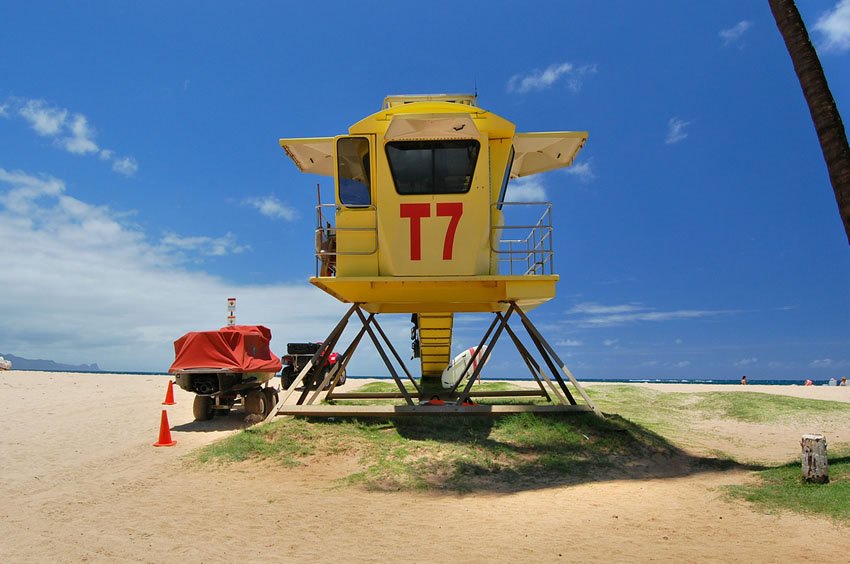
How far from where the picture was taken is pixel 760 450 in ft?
43.2

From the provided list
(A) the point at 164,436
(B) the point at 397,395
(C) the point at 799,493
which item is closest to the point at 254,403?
(A) the point at 164,436

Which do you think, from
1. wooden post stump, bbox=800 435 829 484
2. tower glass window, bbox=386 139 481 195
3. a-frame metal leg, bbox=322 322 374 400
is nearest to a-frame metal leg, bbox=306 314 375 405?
a-frame metal leg, bbox=322 322 374 400

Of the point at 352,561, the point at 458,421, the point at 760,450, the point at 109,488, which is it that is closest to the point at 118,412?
the point at 109,488

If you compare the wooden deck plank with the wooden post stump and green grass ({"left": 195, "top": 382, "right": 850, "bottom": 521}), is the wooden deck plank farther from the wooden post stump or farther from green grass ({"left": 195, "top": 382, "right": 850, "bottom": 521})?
the wooden post stump

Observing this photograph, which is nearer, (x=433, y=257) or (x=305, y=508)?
(x=305, y=508)

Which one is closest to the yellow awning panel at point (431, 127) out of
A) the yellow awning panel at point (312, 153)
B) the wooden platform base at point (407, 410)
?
the yellow awning panel at point (312, 153)

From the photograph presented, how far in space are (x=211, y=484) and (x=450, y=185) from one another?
7630mm

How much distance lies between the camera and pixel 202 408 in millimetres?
15570

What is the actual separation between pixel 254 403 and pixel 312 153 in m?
7.18

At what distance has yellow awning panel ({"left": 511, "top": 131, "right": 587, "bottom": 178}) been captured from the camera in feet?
45.8

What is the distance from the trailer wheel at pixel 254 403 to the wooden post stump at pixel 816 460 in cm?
1283

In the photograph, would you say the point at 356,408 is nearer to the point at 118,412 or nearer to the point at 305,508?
the point at 305,508

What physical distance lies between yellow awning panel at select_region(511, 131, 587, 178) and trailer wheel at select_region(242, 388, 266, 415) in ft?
31.2

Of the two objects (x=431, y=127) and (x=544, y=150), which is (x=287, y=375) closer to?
(x=544, y=150)
